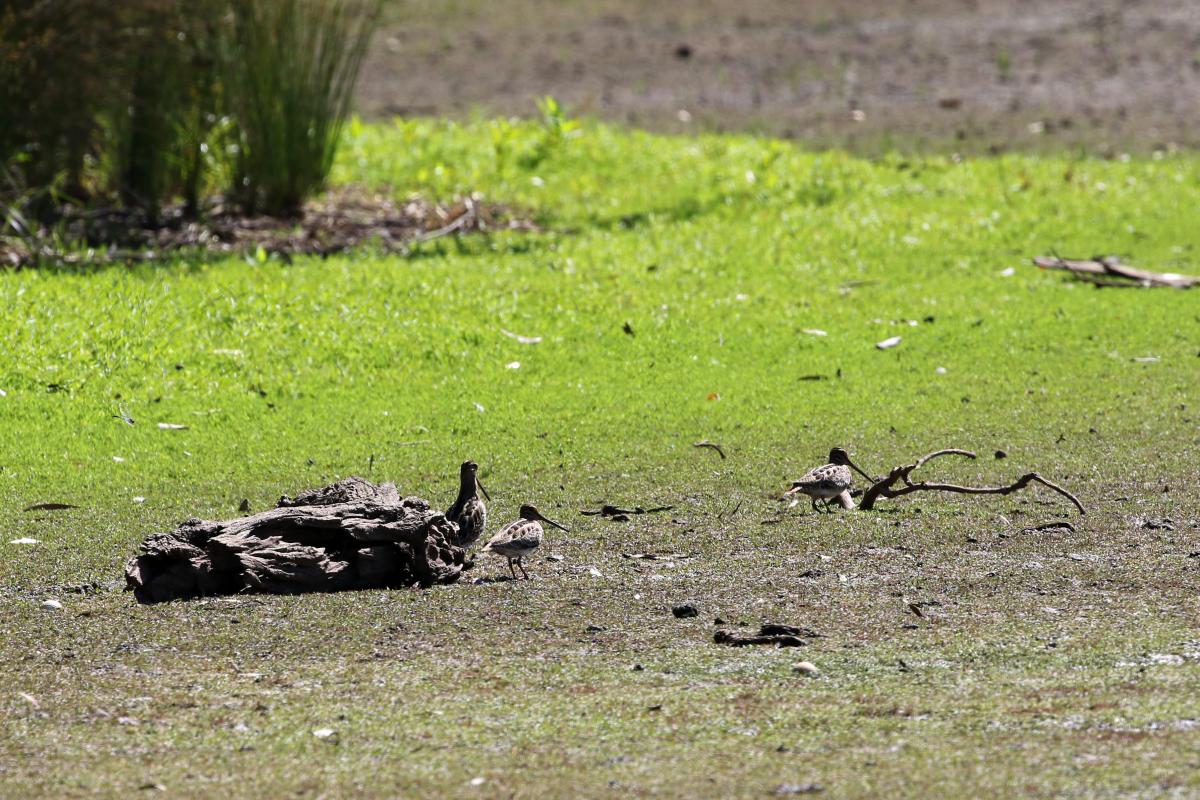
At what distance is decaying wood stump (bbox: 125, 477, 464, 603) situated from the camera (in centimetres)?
564

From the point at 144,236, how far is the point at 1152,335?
22.6 ft

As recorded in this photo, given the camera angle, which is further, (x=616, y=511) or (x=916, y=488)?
(x=616, y=511)

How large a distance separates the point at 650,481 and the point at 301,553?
81.5 inches

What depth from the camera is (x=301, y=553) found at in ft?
18.8

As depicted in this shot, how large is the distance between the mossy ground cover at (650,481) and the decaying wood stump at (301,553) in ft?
0.35

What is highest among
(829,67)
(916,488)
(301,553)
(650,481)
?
(829,67)

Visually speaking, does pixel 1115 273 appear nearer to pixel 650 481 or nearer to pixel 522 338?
pixel 522 338

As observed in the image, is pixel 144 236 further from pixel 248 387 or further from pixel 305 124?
pixel 248 387

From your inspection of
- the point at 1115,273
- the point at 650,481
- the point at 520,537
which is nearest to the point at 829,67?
the point at 1115,273

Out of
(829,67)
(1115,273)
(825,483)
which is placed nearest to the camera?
(825,483)

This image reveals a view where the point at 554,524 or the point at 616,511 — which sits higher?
the point at 554,524

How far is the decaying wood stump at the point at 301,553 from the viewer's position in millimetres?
5645

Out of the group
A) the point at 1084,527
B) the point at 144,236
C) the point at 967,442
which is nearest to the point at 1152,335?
the point at 967,442

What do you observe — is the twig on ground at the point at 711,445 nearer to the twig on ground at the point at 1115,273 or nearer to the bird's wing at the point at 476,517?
the bird's wing at the point at 476,517
